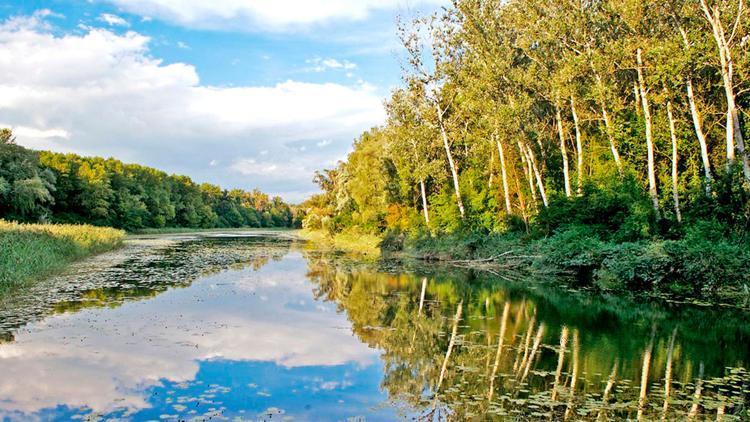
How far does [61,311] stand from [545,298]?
1442 cm

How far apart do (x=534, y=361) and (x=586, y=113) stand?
18.7 metres

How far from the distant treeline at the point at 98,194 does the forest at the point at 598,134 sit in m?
41.1

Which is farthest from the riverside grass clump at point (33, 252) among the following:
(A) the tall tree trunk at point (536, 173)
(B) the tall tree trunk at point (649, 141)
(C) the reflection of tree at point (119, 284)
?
(B) the tall tree trunk at point (649, 141)

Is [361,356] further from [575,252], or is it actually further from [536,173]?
[536,173]

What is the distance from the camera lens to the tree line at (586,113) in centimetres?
2030

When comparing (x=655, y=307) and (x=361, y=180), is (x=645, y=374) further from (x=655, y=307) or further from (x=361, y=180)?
(x=361, y=180)

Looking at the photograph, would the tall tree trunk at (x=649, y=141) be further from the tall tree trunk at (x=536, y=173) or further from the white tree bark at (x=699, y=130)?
the tall tree trunk at (x=536, y=173)

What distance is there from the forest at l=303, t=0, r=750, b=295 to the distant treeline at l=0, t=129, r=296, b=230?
135ft

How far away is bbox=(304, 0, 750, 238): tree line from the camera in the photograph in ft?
66.6

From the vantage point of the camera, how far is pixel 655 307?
640 inches

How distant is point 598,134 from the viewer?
96.7 feet

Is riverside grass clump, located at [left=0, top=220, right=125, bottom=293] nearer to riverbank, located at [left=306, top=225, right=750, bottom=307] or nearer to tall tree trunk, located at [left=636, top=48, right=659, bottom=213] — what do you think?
riverbank, located at [left=306, top=225, right=750, bottom=307]

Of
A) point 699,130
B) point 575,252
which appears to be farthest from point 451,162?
point 699,130

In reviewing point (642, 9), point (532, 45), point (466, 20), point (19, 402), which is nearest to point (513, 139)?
point (532, 45)
